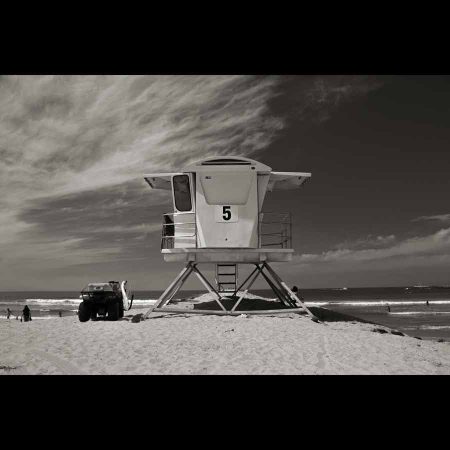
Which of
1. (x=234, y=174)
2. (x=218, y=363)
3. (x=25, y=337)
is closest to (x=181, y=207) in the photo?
(x=234, y=174)

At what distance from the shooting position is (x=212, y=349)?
10.6m

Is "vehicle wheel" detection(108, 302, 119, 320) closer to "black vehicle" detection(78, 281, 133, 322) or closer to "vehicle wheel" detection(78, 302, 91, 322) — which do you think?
"black vehicle" detection(78, 281, 133, 322)

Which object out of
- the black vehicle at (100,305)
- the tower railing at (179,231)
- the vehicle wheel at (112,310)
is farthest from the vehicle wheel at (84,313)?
the tower railing at (179,231)

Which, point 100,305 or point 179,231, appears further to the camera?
point 100,305

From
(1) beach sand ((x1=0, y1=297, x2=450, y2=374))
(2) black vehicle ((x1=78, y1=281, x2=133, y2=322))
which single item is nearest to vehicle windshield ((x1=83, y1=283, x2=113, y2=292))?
(2) black vehicle ((x1=78, y1=281, x2=133, y2=322))

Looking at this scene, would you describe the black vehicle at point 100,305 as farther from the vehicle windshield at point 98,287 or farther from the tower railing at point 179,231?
the tower railing at point 179,231

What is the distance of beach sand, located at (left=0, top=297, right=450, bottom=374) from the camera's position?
8.89 metres

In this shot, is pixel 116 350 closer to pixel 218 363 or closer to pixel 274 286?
pixel 218 363

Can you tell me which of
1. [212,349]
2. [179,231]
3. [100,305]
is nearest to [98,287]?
[100,305]

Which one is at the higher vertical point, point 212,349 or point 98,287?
point 98,287

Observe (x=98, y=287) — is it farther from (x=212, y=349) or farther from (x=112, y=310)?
(x=212, y=349)

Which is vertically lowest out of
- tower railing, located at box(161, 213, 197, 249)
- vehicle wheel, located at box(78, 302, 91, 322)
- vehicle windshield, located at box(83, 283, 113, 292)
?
vehicle wheel, located at box(78, 302, 91, 322)

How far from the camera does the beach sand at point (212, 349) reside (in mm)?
8891
